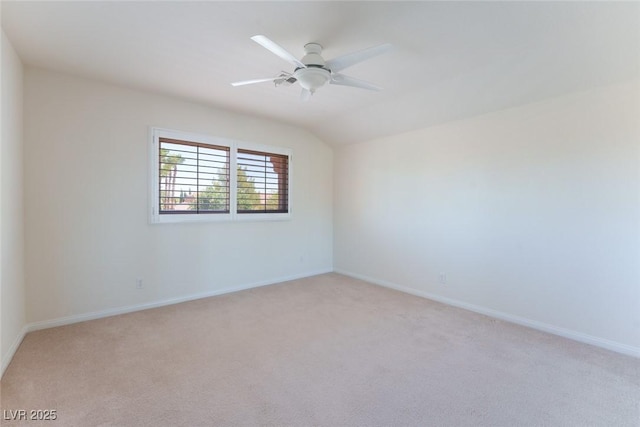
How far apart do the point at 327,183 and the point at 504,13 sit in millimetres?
3904

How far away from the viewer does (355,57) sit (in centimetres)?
211

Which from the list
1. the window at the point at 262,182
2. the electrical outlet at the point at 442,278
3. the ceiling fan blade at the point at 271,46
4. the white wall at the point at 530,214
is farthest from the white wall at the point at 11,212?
the electrical outlet at the point at 442,278

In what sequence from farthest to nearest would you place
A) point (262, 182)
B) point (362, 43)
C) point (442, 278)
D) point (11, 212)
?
point (262, 182) → point (442, 278) → point (11, 212) → point (362, 43)

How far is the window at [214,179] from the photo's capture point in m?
3.76

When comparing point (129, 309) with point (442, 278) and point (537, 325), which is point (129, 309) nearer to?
point (442, 278)

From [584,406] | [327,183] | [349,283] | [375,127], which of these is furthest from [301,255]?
[584,406]

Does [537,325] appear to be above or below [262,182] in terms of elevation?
below

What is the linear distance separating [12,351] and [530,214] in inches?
200

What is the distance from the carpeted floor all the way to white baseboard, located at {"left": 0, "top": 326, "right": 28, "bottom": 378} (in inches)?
1.9

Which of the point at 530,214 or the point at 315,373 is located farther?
the point at 530,214

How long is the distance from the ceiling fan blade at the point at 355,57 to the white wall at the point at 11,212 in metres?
2.61

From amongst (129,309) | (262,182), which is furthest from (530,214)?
(129,309)

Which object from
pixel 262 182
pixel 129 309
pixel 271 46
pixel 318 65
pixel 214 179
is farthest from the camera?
pixel 262 182

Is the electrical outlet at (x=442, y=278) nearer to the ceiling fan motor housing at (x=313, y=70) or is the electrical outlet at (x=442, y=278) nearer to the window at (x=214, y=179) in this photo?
the window at (x=214, y=179)
